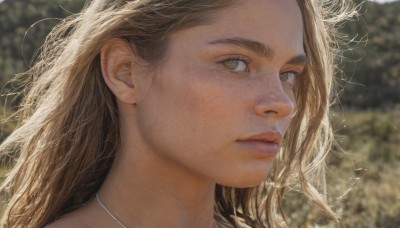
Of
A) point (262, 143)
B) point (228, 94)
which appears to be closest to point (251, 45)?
point (228, 94)

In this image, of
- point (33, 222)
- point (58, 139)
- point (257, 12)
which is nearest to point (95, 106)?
point (58, 139)

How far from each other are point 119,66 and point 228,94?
44cm

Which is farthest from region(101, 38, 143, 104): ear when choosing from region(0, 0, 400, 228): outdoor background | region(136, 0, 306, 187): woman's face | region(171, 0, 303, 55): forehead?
region(0, 0, 400, 228): outdoor background

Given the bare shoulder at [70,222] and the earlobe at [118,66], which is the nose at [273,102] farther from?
the bare shoulder at [70,222]

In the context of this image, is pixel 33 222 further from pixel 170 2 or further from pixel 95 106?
pixel 170 2

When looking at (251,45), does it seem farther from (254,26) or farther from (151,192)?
(151,192)

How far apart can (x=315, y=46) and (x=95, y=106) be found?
787 mm

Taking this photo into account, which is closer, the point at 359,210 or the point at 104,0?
the point at 104,0

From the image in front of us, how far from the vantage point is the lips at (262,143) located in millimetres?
2938

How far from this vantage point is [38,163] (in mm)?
3348

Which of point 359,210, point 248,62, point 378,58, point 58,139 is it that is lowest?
point 378,58

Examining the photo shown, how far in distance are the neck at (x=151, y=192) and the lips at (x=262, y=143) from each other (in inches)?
11.7

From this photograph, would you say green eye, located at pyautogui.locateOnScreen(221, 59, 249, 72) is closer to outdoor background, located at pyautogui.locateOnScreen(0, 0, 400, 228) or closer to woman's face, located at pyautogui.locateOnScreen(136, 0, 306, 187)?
woman's face, located at pyautogui.locateOnScreen(136, 0, 306, 187)

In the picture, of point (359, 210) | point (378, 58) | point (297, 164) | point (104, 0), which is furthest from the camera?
point (378, 58)
